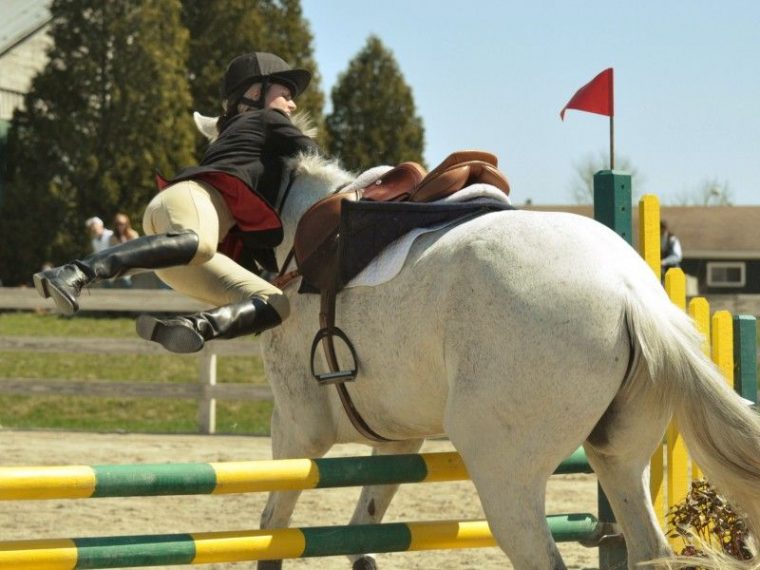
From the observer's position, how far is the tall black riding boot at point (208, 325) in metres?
4.02

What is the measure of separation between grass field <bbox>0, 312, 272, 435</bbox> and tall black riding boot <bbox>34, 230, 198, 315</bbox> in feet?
24.5

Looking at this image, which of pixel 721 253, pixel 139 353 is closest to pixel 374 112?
pixel 721 253

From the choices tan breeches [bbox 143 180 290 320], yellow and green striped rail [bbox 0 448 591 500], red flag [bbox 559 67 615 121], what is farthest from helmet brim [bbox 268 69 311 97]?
yellow and green striped rail [bbox 0 448 591 500]

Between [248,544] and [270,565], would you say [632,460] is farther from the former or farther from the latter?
[270,565]

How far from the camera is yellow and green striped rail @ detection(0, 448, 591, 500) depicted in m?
3.63

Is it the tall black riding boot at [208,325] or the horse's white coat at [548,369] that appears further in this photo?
the tall black riding boot at [208,325]

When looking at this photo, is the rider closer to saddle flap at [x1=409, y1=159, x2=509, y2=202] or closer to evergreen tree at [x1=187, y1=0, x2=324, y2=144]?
saddle flap at [x1=409, y1=159, x2=509, y2=202]

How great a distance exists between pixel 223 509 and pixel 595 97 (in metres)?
3.81

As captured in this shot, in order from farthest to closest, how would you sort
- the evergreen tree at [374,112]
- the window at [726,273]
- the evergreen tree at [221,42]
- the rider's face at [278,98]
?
the window at [726,273] < the evergreen tree at [374,112] < the evergreen tree at [221,42] < the rider's face at [278,98]

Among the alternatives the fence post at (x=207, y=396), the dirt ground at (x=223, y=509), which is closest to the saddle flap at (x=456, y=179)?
the dirt ground at (x=223, y=509)

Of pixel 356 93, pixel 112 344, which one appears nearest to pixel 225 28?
pixel 356 93

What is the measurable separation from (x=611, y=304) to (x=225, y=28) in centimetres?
2932

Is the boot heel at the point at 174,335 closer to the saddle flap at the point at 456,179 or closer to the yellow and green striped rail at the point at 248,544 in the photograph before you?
the yellow and green striped rail at the point at 248,544

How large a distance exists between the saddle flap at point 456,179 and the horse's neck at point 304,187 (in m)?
0.55
